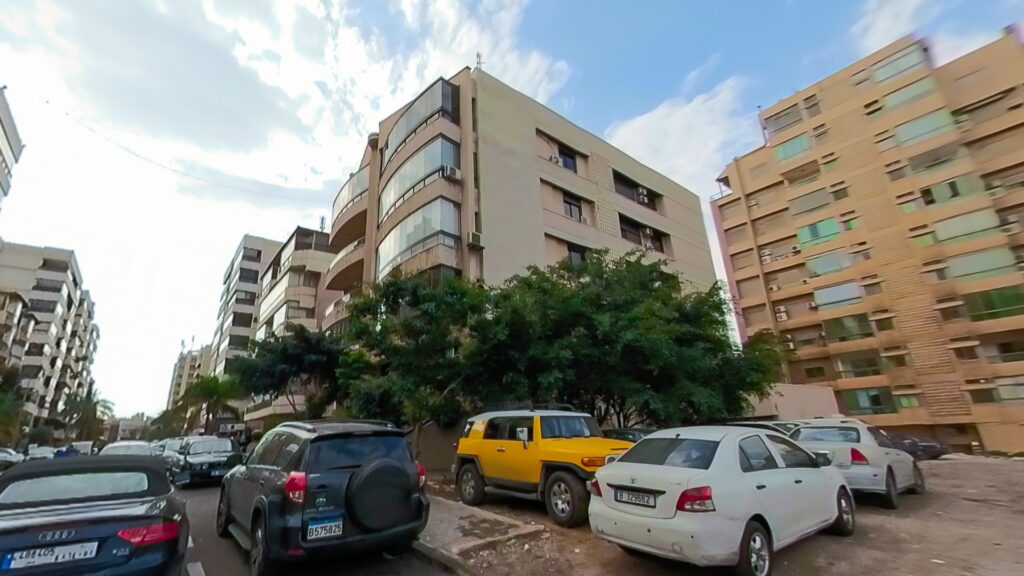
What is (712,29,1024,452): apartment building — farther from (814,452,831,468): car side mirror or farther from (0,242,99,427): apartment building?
(0,242,99,427): apartment building

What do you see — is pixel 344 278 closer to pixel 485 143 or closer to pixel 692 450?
pixel 485 143

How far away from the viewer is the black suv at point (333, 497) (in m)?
4.71

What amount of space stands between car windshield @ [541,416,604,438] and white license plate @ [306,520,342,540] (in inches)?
155

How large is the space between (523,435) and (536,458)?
0.52 m

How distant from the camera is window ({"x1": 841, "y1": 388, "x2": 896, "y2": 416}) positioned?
29.3 m

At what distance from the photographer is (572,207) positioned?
24.3 metres

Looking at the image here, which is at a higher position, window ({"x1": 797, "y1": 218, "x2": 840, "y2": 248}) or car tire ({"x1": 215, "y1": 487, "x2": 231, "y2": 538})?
window ({"x1": 797, "y1": 218, "x2": 840, "y2": 248})

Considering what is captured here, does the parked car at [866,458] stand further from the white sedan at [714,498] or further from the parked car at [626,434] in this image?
the parked car at [626,434]

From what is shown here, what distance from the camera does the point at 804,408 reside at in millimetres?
26531

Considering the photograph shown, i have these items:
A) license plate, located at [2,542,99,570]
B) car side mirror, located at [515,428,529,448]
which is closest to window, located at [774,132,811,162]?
car side mirror, located at [515,428,529,448]

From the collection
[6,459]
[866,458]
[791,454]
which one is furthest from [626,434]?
[6,459]

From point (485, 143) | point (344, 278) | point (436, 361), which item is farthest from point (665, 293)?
point (344, 278)

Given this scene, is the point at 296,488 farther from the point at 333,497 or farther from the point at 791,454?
the point at 791,454

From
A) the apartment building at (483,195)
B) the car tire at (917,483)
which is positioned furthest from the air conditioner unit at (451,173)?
the car tire at (917,483)
